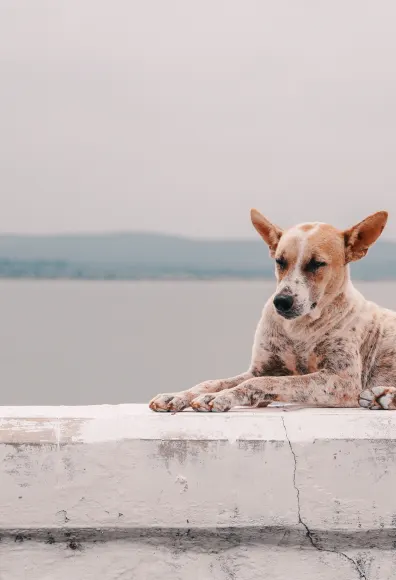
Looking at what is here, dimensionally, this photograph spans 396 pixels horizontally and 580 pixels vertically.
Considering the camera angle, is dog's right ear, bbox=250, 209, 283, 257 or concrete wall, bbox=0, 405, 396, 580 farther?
dog's right ear, bbox=250, 209, 283, 257

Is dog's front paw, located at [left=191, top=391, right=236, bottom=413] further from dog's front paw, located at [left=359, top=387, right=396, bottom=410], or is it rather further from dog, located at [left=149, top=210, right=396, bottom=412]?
dog's front paw, located at [left=359, top=387, right=396, bottom=410]

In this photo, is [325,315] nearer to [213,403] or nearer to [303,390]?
[303,390]

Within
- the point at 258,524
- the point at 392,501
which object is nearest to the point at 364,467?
the point at 392,501

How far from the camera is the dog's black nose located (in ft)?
10.5

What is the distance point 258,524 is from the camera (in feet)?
8.43

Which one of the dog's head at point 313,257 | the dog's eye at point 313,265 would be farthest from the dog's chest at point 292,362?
the dog's eye at point 313,265

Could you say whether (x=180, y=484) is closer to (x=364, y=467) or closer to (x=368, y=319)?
(x=364, y=467)

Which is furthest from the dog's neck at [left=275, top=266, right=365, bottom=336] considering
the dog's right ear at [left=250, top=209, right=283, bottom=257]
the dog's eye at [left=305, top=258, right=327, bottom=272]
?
Result: the dog's right ear at [left=250, top=209, right=283, bottom=257]

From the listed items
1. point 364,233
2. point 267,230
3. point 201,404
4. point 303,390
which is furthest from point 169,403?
point 364,233

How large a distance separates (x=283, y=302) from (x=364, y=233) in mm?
462

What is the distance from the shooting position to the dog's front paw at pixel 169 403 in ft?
9.61

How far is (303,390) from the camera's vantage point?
3.25 metres

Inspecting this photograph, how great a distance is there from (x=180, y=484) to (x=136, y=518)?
166 millimetres

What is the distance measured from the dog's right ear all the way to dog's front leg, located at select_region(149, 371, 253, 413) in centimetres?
55
